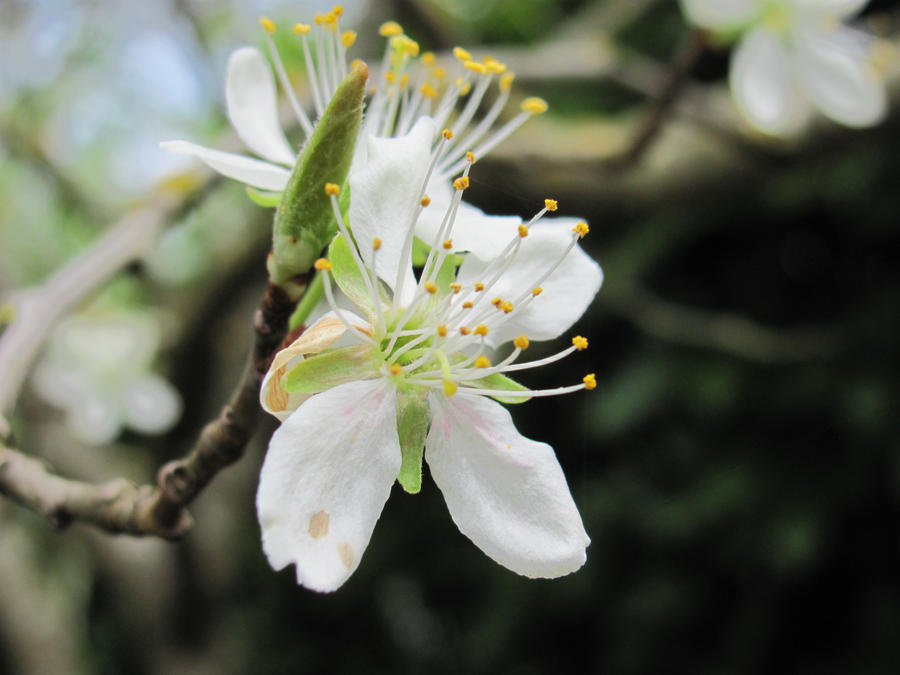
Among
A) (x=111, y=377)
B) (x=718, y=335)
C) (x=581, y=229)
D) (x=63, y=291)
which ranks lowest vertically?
(x=111, y=377)

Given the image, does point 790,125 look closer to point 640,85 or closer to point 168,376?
point 640,85

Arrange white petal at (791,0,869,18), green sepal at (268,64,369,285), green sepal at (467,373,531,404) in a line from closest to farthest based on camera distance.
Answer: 1. green sepal at (268,64,369,285)
2. green sepal at (467,373,531,404)
3. white petal at (791,0,869,18)

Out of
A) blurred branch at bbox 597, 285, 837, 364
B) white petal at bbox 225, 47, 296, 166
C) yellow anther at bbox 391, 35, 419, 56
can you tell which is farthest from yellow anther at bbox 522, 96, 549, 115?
blurred branch at bbox 597, 285, 837, 364

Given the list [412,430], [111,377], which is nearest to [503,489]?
[412,430]

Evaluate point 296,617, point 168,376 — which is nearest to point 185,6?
point 168,376

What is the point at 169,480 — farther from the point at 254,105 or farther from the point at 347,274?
the point at 254,105

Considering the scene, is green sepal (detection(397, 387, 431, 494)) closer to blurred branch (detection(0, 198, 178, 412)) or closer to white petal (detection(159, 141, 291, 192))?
white petal (detection(159, 141, 291, 192))

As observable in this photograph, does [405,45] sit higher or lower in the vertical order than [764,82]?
higher

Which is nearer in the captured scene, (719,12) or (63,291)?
(63,291)
